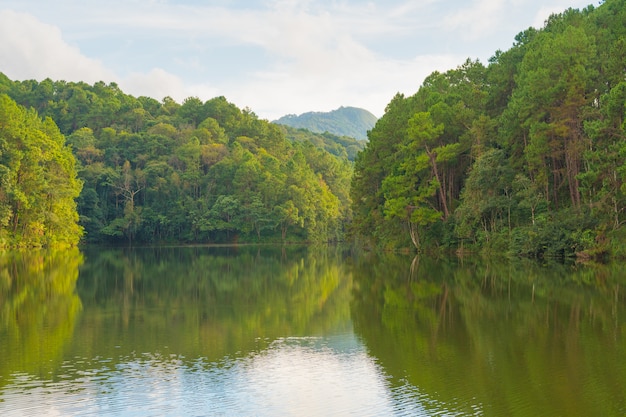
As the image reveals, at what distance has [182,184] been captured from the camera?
4163 inches

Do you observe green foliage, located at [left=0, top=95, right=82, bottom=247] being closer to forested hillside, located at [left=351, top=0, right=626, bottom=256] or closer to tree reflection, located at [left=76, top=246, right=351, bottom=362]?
tree reflection, located at [left=76, top=246, right=351, bottom=362]

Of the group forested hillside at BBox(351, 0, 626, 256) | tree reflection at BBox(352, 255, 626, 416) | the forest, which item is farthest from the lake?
the forest

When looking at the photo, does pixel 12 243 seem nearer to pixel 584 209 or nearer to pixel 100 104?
pixel 584 209

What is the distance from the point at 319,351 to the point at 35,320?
889 cm

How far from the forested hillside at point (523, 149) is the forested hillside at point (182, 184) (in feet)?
134

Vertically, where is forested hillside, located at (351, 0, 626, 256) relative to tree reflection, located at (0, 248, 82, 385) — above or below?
above

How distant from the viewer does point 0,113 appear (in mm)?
64062

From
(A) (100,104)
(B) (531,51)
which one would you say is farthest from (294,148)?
(B) (531,51)

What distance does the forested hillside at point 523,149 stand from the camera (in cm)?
3753

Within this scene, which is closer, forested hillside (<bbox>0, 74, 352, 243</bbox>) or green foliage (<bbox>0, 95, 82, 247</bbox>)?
green foliage (<bbox>0, 95, 82, 247</bbox>)

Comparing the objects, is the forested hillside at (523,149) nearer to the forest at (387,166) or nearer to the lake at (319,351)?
the forest at (387,166)

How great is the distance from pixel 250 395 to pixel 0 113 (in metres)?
62.5

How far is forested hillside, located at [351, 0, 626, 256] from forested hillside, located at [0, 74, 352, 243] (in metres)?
40.7

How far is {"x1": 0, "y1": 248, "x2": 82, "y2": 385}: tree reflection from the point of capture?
12641 millimetres
